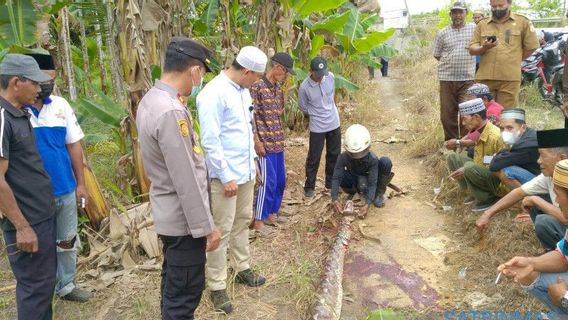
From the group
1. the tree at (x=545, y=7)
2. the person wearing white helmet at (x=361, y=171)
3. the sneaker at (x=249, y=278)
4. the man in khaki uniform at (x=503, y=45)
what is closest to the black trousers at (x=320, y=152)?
→ the person wearing white helmet at (x=361, y=171)

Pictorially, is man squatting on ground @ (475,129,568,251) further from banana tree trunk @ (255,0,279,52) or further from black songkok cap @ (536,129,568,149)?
banana tree trunk @ (255,0,279,52)

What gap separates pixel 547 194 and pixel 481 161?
1.09 metres

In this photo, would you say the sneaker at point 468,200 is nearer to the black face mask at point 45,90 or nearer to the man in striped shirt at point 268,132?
the man in striped shirt at point 268,132

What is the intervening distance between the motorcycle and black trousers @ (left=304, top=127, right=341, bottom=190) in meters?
4.67

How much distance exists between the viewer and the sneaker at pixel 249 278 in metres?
3.39

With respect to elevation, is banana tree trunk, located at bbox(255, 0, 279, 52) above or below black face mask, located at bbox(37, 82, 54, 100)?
above

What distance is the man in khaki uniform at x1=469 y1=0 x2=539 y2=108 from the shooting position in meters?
4.85

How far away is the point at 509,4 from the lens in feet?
15.8

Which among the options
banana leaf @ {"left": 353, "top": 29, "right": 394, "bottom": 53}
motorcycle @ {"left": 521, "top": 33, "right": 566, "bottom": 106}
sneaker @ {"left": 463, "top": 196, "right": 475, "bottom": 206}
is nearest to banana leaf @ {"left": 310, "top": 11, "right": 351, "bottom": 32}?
banana leaf @ {"left": 353, "top": 29, "right": 394, "bottom": 53}

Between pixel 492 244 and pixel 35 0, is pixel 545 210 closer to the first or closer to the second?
pixel 492 244

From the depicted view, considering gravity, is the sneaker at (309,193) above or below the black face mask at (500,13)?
below

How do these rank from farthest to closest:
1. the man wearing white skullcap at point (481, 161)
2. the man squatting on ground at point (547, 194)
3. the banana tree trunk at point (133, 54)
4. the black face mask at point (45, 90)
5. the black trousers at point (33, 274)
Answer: the man wearing white skullcap at point (481, 161), the banana tree trunk at point (133, 54), the black face mask at point (45, 90), the man squatting on ground at point (547, 194), the black trousers at point (33, 274)

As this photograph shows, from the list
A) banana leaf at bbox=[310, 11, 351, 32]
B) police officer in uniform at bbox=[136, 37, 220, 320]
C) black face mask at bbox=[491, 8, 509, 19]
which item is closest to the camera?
police officer in uniform at bbox=[136, 37, 220, 320]

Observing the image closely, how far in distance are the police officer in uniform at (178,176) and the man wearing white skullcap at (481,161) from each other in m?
2.78
